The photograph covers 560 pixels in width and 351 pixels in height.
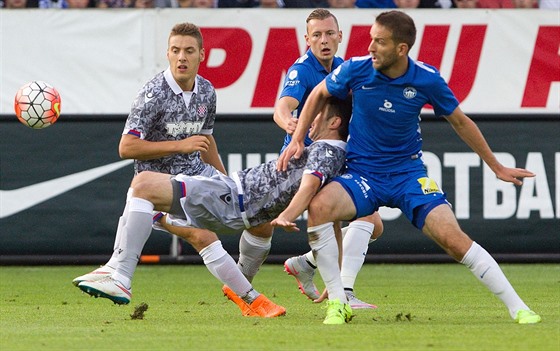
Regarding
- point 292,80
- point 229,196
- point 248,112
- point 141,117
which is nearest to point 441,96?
point 229,196

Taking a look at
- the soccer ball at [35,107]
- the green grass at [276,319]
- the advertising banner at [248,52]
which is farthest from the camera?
the advertising banner at [248,52]

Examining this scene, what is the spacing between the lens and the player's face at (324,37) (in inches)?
367

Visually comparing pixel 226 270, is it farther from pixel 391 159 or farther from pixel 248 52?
pixel 248 52

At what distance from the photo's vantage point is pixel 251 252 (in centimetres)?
920

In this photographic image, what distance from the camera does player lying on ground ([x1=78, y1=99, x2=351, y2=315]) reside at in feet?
26.5

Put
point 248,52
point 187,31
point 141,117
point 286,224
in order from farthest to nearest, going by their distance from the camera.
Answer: point 248,52
point 187,31
point 141,117
point 286,224

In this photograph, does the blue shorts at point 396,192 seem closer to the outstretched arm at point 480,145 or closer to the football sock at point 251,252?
the outstretched arm at point 480,145

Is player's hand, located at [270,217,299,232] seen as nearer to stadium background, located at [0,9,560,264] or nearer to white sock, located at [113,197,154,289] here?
white sock, located at [113,197,154,289]

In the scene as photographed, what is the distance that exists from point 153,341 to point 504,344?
196cm

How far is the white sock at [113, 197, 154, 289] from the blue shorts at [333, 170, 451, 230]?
1.28m

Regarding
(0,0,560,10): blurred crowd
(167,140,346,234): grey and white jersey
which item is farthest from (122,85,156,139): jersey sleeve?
(0,0,560,10): blurred crowd

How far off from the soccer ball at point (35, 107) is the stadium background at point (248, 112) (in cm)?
294

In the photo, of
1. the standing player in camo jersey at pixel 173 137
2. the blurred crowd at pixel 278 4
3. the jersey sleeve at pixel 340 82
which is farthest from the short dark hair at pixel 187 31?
the blurred crowd at pixel 278 4

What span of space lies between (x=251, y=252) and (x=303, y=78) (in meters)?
1.38
